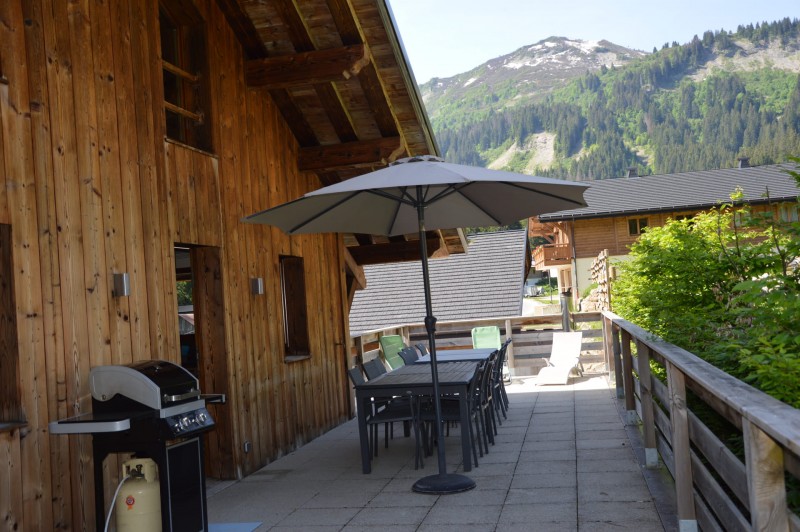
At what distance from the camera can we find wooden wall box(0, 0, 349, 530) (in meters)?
4.40

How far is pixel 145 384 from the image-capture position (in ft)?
14.4

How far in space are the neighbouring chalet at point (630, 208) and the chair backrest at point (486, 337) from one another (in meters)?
18.6

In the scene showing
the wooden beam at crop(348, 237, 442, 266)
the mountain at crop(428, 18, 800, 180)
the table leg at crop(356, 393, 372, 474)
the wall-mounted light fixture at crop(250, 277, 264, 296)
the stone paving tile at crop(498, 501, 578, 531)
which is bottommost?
the stone paving tile at crop(498, 501, 578, 531)

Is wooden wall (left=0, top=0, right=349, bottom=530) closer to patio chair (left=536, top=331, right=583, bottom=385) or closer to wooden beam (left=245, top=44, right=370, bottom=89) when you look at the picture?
wooden beam (left=245, top=44, right=370, bottom=89)

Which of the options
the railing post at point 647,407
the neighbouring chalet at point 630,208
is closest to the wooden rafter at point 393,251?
the railing post at point 647,407

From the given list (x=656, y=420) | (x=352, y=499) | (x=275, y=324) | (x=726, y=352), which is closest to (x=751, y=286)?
(x=726, y=352)

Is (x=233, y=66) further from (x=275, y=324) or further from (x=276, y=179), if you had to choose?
(x=275, y=324)

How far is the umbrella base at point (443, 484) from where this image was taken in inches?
220

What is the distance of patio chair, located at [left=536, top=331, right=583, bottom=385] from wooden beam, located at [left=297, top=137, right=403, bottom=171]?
4.75 m

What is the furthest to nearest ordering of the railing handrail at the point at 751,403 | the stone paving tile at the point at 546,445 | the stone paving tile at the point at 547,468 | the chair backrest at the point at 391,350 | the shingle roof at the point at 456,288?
the shingle roof at the point at 456,288
the chair backrest at the point at 391,350
the stone paving tile at the point at 546,445
the stone paving tile at the point at 547,468
the railing handrail at the point at 751,403

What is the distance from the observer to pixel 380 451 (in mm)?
7535

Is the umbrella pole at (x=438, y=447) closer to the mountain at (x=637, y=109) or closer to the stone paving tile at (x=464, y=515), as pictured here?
the stone paving tile at (x=464, y=515)

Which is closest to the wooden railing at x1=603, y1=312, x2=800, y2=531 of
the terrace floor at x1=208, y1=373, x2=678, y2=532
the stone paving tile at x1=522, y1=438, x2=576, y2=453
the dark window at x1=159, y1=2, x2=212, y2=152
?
the terrace floor at x1=208, y1=373, x2=678, y2=532

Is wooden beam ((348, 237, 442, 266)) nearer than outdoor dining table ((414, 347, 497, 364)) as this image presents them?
No
